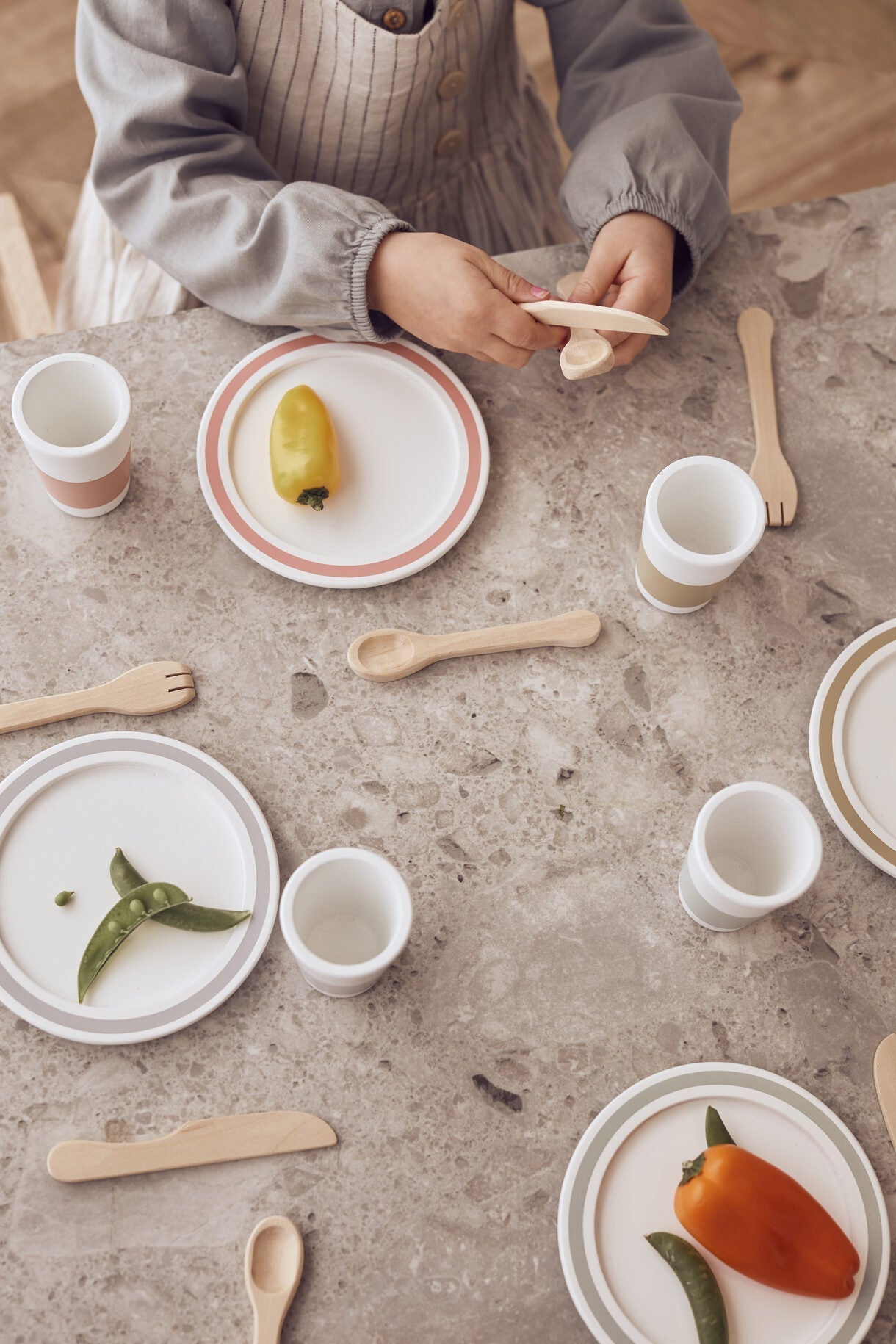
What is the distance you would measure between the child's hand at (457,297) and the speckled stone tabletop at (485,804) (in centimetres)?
7

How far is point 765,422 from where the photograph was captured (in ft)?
3.12

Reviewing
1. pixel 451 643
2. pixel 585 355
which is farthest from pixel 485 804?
pixel 585 355

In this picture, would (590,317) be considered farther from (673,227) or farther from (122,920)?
(122,920)

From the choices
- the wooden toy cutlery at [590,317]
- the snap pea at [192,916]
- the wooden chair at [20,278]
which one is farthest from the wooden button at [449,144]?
the snap pea at [192,916]

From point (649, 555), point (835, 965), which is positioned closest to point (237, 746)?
point (649, 555)

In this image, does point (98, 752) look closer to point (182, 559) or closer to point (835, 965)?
point (182, 559)

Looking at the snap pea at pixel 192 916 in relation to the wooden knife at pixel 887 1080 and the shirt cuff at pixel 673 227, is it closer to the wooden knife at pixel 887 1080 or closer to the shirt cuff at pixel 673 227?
the wooden knife at pixel 887 1080

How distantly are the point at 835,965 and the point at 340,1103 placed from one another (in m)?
0.39

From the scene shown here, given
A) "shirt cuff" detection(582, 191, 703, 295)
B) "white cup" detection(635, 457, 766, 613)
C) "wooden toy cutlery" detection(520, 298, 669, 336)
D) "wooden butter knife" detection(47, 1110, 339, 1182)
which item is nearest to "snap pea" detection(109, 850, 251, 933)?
"wooden butter knife" detection(47, 1110, 339, 1182)

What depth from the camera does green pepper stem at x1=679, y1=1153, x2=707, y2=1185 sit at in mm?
675

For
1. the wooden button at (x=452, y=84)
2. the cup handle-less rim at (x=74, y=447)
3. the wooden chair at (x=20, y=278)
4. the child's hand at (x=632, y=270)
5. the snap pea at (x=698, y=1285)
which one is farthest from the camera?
the wooden chair at (x=20, y=278)

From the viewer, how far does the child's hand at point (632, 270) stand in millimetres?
922

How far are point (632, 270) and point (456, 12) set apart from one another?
308 mm

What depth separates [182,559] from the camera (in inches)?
34.3
